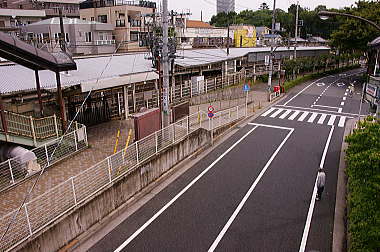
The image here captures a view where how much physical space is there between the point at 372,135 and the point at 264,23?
98.7m

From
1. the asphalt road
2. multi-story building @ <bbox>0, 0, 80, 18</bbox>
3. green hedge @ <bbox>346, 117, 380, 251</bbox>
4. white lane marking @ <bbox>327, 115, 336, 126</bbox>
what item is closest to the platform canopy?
the asphalt road

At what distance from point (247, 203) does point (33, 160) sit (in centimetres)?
850

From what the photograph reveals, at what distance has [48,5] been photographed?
52250 millimetres

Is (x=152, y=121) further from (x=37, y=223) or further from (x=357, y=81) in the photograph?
(x=357, y=81)

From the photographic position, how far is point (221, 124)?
63.3 feet

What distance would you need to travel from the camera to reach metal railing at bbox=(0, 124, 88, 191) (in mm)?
10586

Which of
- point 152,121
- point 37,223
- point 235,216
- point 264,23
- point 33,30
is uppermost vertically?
point 264,23

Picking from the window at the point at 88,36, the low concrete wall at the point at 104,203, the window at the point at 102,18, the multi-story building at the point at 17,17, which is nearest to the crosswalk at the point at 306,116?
the low concrete wall at the point at 104,203

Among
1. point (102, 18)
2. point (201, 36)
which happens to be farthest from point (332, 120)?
point (102, 18)

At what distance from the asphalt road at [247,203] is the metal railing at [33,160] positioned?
4198 millimetres

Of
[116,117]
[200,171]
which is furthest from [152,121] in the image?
[116,117]

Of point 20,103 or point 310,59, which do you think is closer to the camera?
point 20,103

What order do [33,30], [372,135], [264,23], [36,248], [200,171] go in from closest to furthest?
[36,248]
[372,135]
[200,171]
[33,30]
[264,23]

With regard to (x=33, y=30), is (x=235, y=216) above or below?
below
